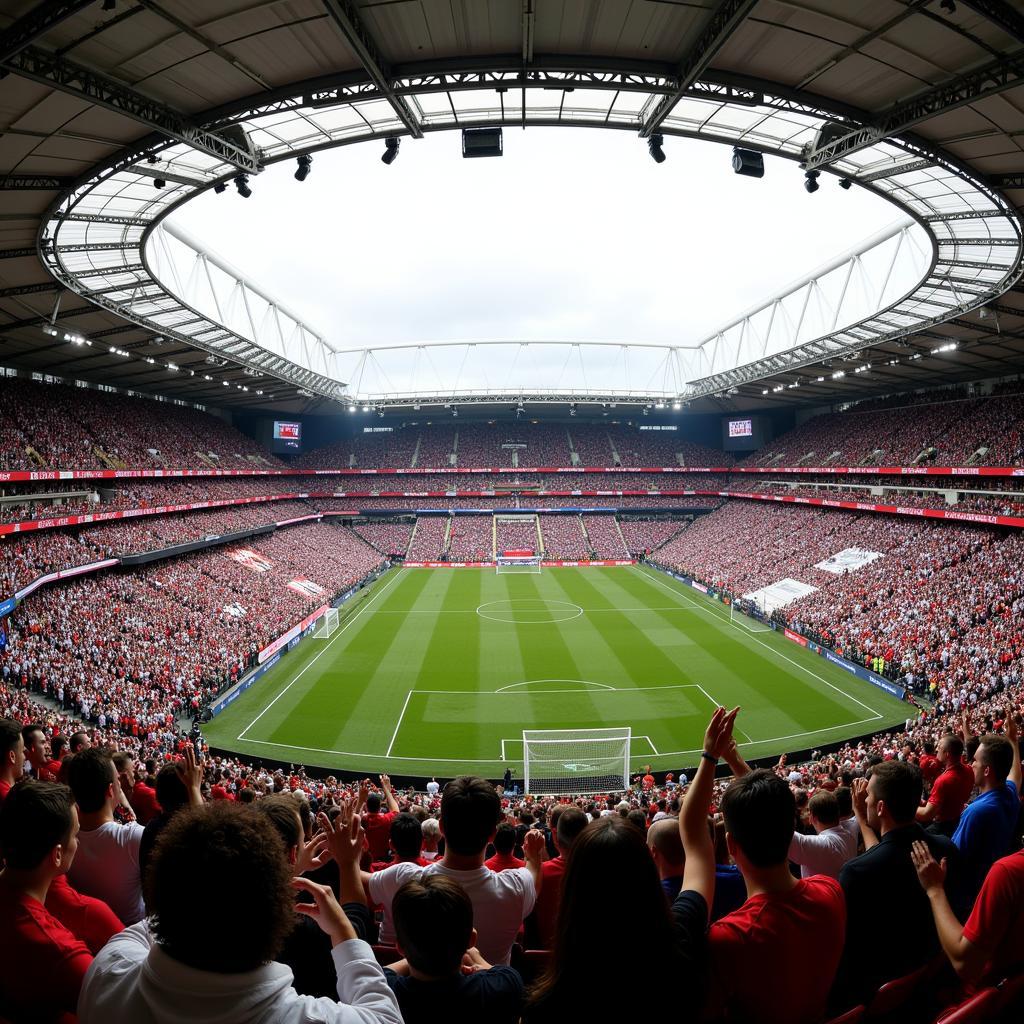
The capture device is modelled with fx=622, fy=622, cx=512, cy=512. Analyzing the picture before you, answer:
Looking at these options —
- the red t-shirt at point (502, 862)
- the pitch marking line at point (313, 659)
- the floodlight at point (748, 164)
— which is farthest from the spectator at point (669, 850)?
the pitch marking line at point (313, 659)

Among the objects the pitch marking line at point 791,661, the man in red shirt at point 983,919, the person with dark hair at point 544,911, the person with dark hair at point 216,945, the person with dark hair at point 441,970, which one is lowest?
the pitch marking line at point 791,661

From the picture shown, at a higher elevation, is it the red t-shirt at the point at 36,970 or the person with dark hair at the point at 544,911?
the red t-shirt at the point at 36,970

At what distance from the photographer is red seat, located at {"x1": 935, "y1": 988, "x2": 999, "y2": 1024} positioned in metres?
3.05

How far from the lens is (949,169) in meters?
15.2

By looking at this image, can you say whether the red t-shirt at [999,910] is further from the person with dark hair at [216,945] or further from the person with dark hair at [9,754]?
the person with dark hair at [9,754]

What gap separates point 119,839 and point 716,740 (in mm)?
3907

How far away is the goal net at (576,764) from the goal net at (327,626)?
16.5 meters

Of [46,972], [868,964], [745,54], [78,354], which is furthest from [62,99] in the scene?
[78,354]

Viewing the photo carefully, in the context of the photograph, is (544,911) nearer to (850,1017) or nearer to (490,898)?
(490,898)

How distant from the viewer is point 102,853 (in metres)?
4.11

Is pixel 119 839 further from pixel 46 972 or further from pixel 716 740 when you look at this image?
pixel 716 740

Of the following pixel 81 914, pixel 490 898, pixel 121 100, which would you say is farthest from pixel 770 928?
pixel 121 100

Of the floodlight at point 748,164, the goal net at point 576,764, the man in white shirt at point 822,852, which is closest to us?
the man in white shirt at point 822,852

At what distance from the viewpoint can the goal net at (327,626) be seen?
112ft
